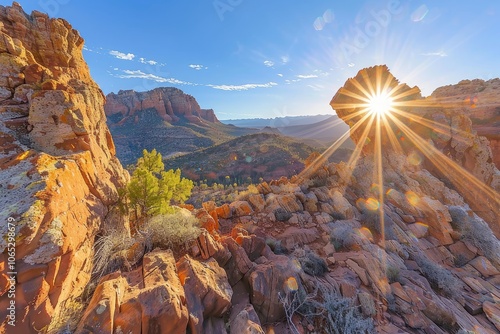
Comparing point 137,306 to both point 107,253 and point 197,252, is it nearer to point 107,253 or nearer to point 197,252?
point 107,253

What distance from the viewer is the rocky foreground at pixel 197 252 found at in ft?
12.9

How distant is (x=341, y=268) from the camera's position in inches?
297

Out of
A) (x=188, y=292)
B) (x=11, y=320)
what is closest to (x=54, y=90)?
(x=11, y=320)

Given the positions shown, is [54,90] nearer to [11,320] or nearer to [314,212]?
[11,320]

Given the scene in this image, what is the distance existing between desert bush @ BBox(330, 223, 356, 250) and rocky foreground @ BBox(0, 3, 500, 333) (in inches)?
2.0

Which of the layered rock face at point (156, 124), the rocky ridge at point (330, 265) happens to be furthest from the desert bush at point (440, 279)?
the layered rock face at point (156, 124)

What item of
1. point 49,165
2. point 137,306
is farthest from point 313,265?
point 49,165

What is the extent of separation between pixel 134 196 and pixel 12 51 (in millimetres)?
5384

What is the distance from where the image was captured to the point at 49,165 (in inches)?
192

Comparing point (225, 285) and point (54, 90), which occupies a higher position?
point (54, 90)

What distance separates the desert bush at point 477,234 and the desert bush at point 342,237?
6324 mm

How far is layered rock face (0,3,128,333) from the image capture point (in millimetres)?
3727
